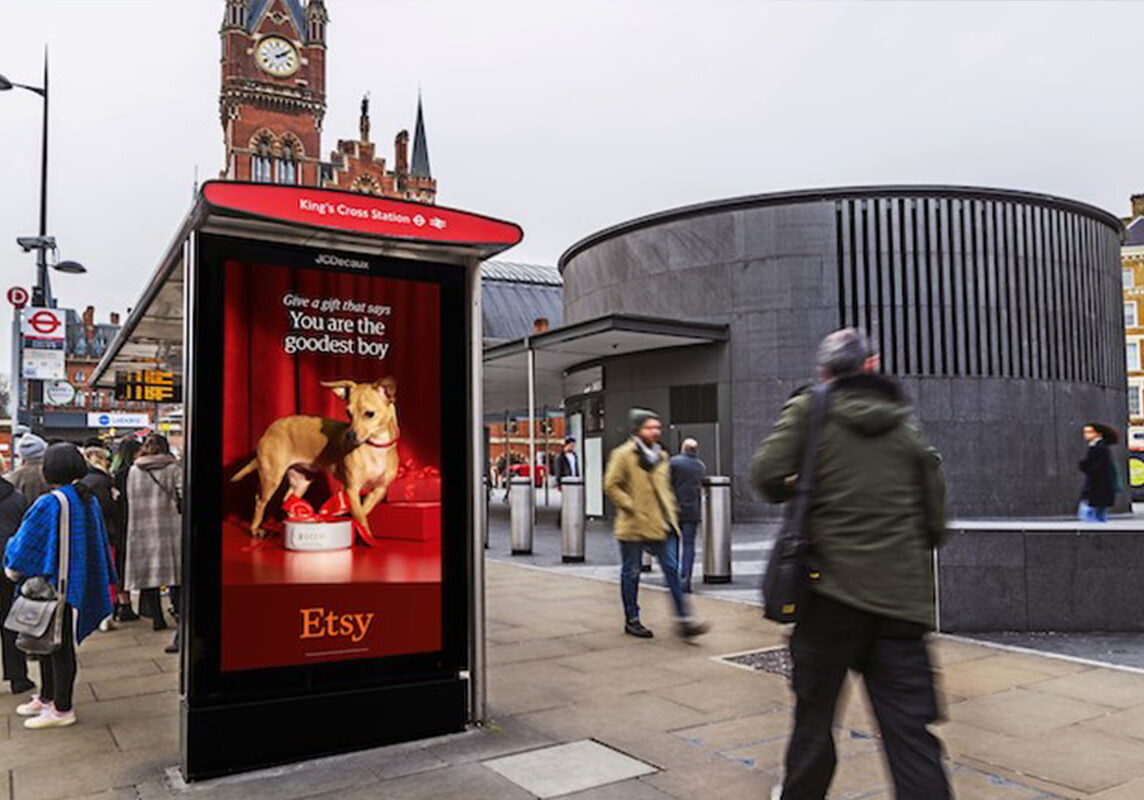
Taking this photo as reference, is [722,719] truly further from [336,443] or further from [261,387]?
[261,387]

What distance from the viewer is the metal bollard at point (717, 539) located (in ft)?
37.7

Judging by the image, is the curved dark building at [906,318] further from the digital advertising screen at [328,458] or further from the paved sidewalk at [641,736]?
the digital advertising screen at [328,458]

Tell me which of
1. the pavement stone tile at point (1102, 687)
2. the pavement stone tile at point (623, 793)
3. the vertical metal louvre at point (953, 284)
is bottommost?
the pavement stone tile at point (1102, 687)

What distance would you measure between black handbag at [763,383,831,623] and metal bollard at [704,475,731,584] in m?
8.08

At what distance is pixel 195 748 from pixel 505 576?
26.6 ft

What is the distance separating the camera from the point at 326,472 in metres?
5.10

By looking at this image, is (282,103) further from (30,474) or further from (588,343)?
(30,474)

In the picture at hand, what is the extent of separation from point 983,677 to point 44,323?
1690cm

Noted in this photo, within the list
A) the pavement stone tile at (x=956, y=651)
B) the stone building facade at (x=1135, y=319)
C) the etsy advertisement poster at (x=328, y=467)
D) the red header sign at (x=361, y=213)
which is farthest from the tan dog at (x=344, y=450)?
the stone building facade at (x=1135, y=319)

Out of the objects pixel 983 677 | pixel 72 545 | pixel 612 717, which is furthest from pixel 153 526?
pixel 983 677

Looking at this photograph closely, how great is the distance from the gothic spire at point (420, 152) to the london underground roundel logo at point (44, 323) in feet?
232

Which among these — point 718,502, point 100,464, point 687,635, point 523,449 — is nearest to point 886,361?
point 718,502

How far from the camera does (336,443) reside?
5.12m

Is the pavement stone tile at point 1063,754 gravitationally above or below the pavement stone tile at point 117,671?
above
